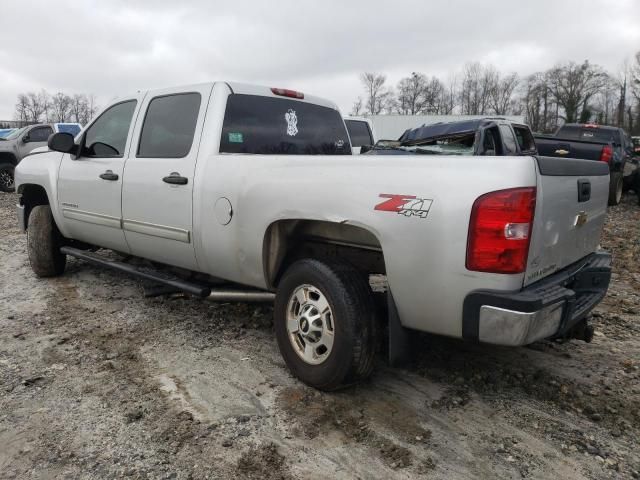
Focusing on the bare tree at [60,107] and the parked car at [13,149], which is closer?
the parked car at [13,149]

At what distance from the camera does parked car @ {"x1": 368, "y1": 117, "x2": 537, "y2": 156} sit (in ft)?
23.4

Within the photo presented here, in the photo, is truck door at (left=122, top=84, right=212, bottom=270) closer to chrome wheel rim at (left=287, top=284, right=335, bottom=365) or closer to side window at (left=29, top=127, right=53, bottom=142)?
chrome wheel rim at (left=287, top=284, right=335, bottom=365)

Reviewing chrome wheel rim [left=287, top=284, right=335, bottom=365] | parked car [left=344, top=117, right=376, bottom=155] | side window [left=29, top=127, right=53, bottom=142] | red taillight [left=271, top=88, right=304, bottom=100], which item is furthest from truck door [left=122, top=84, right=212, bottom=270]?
side window [left=29, top=127, right=53, bottom=142]

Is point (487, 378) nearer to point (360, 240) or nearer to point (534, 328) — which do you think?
point (534, 328)

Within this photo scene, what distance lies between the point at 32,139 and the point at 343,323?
16082 millimetres

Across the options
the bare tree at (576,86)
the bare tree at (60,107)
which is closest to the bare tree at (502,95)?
the bare tree at (576,86)

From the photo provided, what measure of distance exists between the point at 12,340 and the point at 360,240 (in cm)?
288

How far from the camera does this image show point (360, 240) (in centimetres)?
306

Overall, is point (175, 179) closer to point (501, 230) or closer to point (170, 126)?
point (170, 126)

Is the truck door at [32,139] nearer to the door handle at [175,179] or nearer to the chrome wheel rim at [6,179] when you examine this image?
the chrome wheel rim at [6,179]

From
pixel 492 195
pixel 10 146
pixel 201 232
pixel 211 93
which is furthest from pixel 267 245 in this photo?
pixel 10 146

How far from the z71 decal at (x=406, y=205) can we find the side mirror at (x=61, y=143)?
133 inches

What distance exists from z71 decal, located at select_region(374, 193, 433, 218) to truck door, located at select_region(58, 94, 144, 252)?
263cm

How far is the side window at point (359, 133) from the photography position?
1091cm
